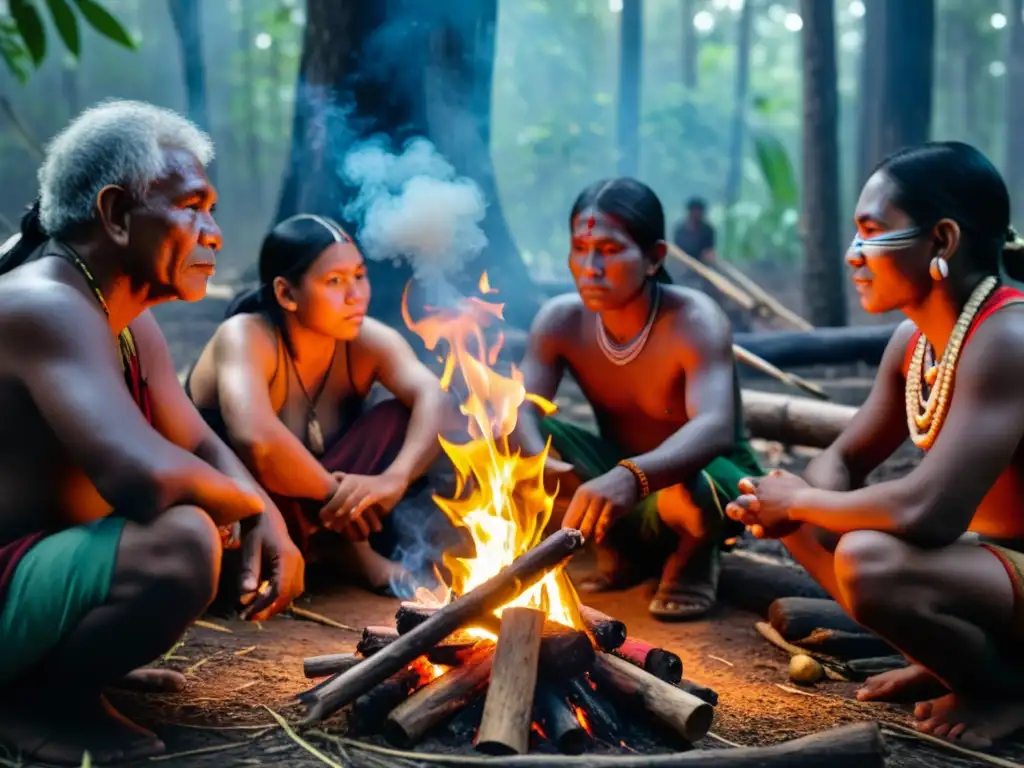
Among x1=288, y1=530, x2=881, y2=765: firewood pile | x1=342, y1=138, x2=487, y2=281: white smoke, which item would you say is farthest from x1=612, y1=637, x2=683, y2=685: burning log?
x1=342, y1=138, x2=487, y2=281: white smoke

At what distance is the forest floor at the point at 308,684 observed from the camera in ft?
9.90

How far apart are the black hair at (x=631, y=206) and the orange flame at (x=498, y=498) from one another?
0.73m

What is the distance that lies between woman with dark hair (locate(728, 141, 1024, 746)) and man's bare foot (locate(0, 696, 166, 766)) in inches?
75.7

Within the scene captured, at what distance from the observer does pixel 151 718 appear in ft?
10.5

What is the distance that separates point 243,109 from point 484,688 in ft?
119

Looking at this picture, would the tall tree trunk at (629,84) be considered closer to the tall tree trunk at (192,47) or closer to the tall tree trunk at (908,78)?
the tall tree trunk at (908,78)

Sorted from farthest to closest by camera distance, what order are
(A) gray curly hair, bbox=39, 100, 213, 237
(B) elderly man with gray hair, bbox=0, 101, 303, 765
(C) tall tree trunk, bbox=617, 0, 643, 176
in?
(C) tall tree trunk, bbox=617, 0, 643, 176, (A) gray curly hair, bbox=39, 100, 213, 237, (B) elderly man with gray hair, bbox=0, 101, 303, 765

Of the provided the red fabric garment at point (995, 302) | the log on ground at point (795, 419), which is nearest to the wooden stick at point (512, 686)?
the red fabric garment at point (995, 302)

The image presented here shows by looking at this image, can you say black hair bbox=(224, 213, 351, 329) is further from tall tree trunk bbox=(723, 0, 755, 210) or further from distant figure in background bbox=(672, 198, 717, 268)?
tall tree trunk bbox=(723, 0, 755, 210)

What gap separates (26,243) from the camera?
317 centimetres

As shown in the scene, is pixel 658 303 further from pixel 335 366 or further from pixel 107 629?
pixel 107 629

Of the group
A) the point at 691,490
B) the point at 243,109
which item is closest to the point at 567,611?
the point at 691,490

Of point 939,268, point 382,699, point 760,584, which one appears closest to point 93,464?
point 382,699

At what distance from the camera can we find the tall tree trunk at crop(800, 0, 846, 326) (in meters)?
10.9
